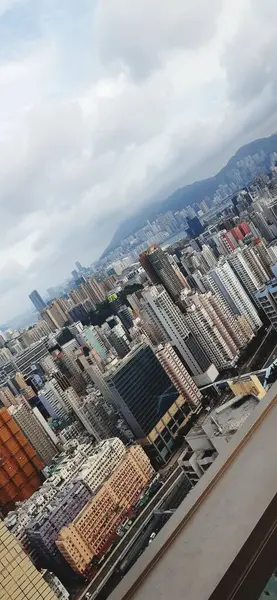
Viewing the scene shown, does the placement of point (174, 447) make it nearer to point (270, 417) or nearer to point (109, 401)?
point (109, 401)

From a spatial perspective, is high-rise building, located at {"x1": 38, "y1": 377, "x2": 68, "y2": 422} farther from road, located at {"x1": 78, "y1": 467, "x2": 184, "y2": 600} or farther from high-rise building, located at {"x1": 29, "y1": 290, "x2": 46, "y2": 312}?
high-rise building, located at {"x1": 29, "y1": 290, "x2": 46, "y2": 312}

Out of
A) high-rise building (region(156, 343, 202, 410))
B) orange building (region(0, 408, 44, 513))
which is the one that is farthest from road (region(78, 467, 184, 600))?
orange building (region(0, 408, 44, 513))

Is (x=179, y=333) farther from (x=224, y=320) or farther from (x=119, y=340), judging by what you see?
(x=119, y=340)

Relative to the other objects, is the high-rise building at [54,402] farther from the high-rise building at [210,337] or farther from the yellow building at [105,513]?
the yellow building at [105,513]

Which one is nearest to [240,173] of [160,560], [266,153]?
[266,153]

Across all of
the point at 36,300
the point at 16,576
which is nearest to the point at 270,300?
the point at 16,576
